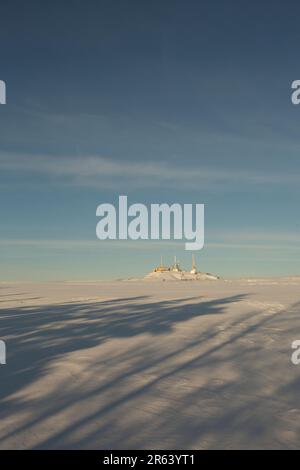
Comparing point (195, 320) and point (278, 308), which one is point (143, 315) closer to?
point (195, 320)

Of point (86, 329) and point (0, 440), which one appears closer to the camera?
point (0, 440)

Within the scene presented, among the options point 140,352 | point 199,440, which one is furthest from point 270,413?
A: point 140,352

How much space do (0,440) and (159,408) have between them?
2473 millimetres

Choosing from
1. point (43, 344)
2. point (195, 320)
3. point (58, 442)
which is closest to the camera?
point (58, 442)

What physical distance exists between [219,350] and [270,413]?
467cm

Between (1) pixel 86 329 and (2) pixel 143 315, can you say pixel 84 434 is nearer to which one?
(1) pixel 86 329

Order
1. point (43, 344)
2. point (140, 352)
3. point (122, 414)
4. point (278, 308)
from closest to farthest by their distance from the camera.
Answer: point (122, 414) → point (140, 352) → point (43, 344) → point (278, 308)

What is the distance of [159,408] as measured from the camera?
6.93 meters

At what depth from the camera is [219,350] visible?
11.5 meters

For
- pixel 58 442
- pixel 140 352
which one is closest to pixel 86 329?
pixel 140 352

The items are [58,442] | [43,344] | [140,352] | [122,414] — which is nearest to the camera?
A: [58,442]
